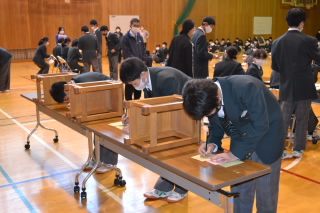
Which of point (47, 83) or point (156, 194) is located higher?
point (47, 83)

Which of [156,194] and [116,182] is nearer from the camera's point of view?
[156,194]

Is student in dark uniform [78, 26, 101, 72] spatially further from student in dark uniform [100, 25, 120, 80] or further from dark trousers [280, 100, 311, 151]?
dark trousers [280, 100, 311, 151]

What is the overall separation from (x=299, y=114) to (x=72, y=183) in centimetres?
242

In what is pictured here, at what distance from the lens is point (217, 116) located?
184 cm

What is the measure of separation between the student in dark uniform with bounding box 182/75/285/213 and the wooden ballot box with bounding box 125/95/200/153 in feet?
0.84

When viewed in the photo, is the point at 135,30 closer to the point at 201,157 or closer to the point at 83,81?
the point at 83,81

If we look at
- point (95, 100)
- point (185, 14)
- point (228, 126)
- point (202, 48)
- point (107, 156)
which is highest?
point (185, 14)

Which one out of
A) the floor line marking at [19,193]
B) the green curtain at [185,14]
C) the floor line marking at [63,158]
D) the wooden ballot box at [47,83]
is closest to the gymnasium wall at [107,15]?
the green curtain at [185,14]

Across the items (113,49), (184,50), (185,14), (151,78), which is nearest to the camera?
(151,78)

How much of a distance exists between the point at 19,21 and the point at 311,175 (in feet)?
44.5

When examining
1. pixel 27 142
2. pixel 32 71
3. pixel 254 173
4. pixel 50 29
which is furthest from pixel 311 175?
pixel 50 29

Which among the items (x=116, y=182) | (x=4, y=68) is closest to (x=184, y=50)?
(x=116, y=182)

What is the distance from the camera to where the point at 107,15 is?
15977 mm

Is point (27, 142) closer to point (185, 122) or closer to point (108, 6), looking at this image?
point (185, 122)
